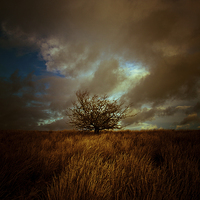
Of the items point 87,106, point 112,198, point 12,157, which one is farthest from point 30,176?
Result: point 87,106

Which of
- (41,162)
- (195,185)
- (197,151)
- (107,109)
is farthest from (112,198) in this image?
(107,109)

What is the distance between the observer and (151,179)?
157cm

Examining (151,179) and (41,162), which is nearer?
(151,179)

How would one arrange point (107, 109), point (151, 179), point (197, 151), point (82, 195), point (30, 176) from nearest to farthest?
point (82, 195), point (151, 179), point (30, 176), point (197, 151), point (107, 109)

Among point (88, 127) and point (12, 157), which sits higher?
point (88, 127)

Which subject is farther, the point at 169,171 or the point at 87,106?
the point at 87,106

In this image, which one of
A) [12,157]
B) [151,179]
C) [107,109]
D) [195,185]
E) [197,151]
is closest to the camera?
[195,185]

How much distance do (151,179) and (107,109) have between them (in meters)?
6.94

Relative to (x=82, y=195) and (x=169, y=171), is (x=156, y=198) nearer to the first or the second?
(x=82, y=195)

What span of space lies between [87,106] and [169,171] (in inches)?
273

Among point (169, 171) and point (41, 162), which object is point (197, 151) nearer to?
point (169, 171)

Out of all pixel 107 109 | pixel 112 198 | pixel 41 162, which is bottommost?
pixel 112 198

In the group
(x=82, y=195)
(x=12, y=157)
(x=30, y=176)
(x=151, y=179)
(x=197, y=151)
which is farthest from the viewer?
(x=197, y=151)

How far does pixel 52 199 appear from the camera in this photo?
1.15 metres
